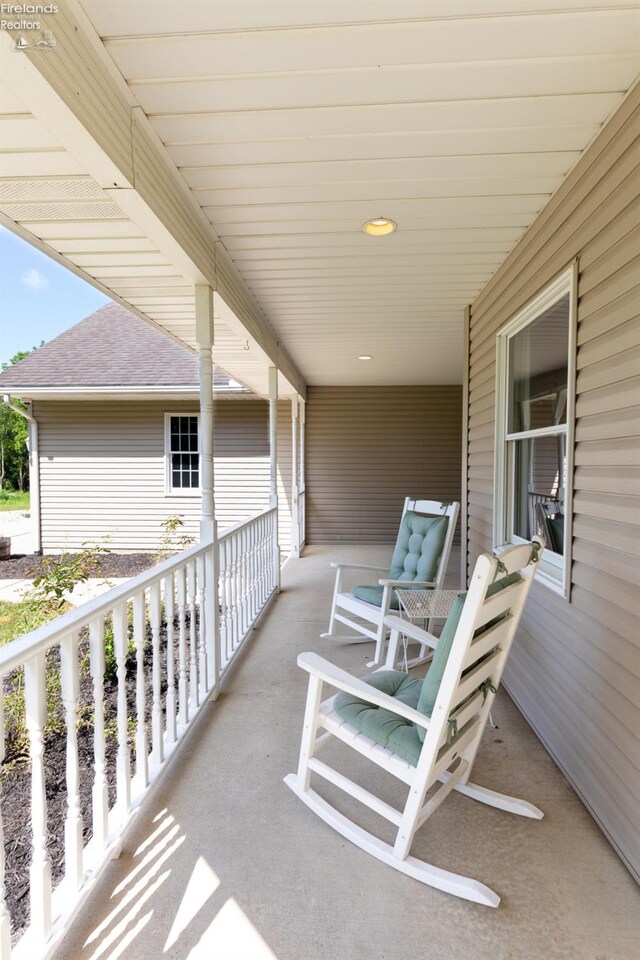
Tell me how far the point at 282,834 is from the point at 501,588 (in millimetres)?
1173

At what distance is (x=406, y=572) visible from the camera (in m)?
3.57

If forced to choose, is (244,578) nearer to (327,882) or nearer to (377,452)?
(327,882)

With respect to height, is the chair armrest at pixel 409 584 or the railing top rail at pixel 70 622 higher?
the railing top rail at pixel 70 622

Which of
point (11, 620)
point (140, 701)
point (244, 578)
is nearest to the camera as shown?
point (140, 701)

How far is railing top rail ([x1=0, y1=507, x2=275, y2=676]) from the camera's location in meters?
1.13

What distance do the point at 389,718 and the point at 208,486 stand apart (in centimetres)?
160

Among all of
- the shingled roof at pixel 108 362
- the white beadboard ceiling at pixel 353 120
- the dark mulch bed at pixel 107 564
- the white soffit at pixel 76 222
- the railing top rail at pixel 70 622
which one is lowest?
the dark mulch bed at pixel 107 564

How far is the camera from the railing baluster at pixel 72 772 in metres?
1.34

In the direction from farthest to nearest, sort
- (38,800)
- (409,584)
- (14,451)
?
(14,451) → (409,584) → (38,800)

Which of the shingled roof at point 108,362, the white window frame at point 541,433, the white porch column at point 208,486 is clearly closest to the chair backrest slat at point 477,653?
the white window frame at point 541,433

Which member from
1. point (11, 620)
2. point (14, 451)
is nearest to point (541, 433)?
point (11, 620)

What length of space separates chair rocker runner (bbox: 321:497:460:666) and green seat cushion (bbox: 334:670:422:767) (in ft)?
3.13

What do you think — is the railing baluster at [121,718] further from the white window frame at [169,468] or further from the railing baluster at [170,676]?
the white window frame at [169,468]

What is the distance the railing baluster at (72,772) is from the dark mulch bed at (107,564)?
5131mm
